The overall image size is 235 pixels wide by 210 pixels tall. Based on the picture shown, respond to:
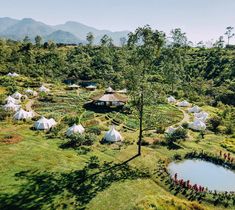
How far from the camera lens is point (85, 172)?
40.0 metres

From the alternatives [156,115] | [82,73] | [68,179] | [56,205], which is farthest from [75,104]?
[82,73]

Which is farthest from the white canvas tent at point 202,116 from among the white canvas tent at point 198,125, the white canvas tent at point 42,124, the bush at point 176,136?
the white canvas tent at point 42,124

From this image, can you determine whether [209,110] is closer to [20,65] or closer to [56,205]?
[56,205]

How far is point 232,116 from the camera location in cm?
6944

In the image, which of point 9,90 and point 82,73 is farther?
point 82,73

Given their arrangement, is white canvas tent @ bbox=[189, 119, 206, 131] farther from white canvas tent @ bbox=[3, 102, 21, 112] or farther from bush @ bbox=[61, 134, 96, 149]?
white canvas tent @ bbox=[3, 102, 21, 112]

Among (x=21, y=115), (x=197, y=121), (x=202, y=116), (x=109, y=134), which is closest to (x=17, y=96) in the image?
(x=21, y=115)

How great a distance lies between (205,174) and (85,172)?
17520 millimetres

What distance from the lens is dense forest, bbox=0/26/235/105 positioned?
3974 inches

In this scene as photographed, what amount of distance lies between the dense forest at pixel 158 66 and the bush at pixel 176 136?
1497 inches

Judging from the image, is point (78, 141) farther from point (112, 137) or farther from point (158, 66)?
point (158, 66)

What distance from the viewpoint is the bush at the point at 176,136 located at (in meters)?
53.0

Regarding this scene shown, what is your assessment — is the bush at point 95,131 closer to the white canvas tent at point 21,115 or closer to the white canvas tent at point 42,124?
the white canvas tent at point 42,124

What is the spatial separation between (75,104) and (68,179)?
41.1m
